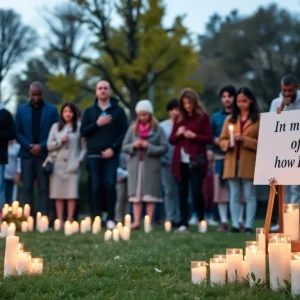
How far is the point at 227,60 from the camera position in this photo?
147ft

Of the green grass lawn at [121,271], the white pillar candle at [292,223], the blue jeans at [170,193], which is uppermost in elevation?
the blue jeans at [170,193]

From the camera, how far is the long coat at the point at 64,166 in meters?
11.6

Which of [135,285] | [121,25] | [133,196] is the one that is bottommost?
[135,285]

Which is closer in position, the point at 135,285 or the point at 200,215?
the point at 135,285

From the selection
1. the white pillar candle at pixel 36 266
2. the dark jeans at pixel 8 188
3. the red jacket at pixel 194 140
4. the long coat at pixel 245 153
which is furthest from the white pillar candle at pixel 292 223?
the dark jeans at pixel 8 188

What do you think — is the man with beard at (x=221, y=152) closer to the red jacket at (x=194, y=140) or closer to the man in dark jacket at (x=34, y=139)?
the red jacket at (x=194, y=140)

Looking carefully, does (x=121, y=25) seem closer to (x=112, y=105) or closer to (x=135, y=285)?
(x=112, y=105)

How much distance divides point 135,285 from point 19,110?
696 cm

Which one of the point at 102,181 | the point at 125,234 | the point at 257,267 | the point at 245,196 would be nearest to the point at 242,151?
the point at 245,196

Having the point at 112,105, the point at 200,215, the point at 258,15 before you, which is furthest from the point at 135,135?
the point at 258,15

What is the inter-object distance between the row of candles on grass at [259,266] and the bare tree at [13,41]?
34.0 metres

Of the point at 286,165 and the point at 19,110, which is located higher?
the point at 19,110

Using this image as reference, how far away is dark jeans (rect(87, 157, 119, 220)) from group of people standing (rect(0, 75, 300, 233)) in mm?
15

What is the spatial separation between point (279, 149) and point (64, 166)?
6628 mm
